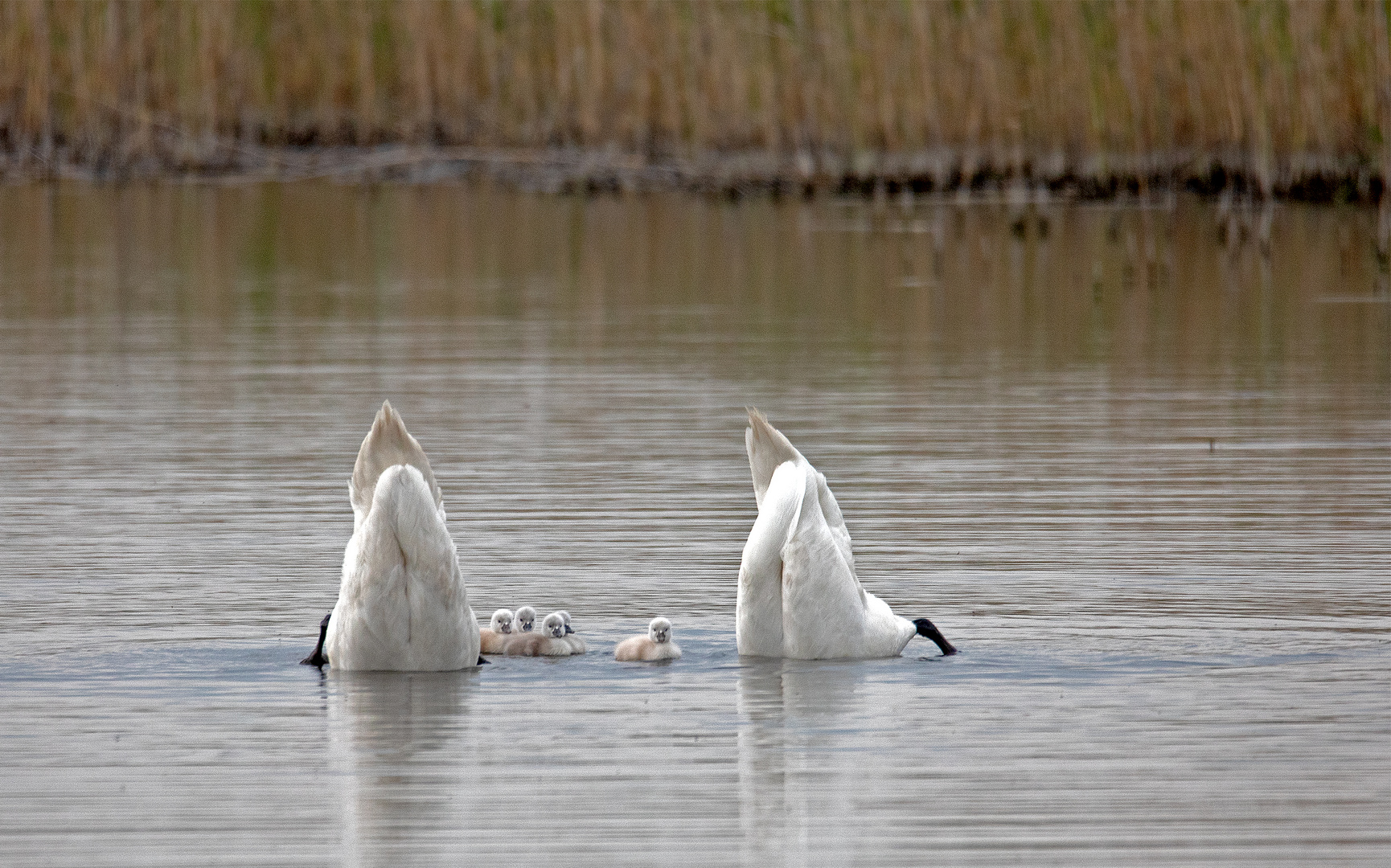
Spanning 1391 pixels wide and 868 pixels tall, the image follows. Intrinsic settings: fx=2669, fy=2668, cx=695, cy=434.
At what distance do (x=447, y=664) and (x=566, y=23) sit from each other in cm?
1963

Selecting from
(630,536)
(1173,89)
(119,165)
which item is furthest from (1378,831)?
(119,165)

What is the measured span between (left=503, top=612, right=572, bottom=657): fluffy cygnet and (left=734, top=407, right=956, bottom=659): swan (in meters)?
0.48

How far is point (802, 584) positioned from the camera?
7066 millimetres

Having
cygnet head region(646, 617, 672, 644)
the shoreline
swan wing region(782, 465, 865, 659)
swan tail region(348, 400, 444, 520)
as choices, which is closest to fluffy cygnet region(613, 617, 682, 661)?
cygnet head region(646, 617, 672, 644)

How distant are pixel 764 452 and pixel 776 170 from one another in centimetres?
1846

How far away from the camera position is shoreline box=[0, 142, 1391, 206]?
912 inches

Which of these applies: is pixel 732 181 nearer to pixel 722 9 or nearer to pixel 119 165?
pixel 722 9

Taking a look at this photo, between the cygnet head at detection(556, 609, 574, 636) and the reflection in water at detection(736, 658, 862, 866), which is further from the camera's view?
the cygnet head at detection(556, 609, 574, 636)

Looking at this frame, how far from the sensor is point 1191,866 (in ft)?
16.8

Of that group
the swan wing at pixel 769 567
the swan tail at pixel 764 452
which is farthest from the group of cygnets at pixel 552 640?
the swan tail at pixel 764 452

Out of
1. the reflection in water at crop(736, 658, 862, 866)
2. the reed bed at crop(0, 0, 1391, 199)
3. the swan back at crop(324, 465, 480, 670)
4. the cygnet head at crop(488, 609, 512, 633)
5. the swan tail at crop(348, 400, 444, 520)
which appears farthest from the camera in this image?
the reed bed at crop(0, 0, 1391, 199)

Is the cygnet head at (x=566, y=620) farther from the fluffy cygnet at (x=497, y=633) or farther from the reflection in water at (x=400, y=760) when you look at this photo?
the reflection in water at (x=400, y=760)

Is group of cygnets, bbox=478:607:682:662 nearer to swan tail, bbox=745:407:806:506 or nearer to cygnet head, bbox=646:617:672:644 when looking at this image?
cygnet head, bbox=646:617:672:644

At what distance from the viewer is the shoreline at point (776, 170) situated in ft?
76.0
